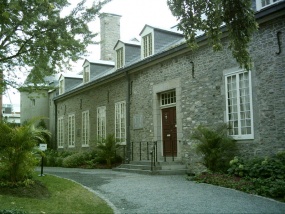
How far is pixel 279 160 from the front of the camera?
9.22 m

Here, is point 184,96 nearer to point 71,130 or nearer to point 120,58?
point 120,58

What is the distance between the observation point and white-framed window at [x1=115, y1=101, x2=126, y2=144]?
17266 millimetres

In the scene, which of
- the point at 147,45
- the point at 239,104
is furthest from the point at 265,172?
the point at 147,45

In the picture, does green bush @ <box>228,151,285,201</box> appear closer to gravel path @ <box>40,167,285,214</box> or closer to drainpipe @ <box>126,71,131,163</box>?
gravel path @ <box>40,167,285,214</box>

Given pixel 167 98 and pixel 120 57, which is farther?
pixel 120 57

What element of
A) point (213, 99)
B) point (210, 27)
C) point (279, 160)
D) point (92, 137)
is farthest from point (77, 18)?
point (92, 137)

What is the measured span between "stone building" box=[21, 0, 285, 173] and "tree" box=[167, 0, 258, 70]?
214 cm

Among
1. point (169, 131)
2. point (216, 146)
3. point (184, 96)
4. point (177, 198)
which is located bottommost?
point (177, 198)

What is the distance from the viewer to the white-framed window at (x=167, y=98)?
47.6 feet

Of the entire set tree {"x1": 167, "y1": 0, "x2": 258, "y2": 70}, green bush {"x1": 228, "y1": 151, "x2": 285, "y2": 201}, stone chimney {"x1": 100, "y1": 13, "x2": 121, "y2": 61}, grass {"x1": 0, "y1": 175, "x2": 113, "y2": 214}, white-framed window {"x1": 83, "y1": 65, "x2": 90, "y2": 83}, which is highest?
stone chimney {"x1": 100, "y1": 13, "x2": 121, "y2": 61}

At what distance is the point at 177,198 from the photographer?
25.1 feet

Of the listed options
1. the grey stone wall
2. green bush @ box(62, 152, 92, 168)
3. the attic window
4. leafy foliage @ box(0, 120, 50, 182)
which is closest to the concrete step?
green bush @ box(62, 152, 92, 168)

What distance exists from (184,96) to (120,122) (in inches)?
205

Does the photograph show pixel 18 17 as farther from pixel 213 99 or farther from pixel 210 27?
pixel 213 99
